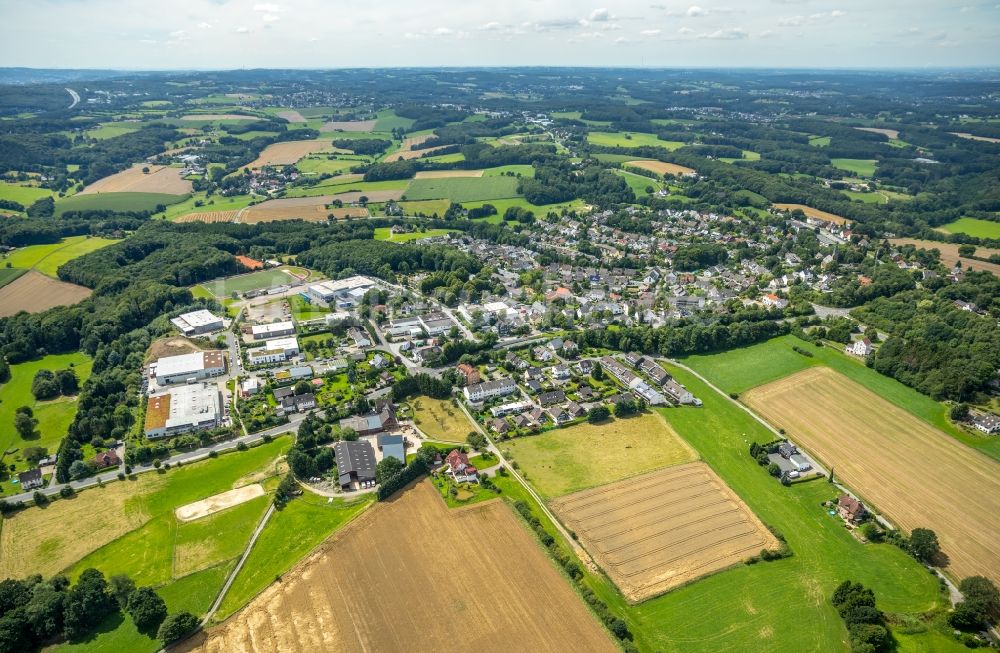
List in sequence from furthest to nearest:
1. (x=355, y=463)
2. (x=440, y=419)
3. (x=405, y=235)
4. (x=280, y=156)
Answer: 1. (x=280, y=156)
2. (x=405, y=235)
3. (x=440, y=419)
4. (x=355, y=463)

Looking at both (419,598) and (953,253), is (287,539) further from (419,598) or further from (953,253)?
(953,253)

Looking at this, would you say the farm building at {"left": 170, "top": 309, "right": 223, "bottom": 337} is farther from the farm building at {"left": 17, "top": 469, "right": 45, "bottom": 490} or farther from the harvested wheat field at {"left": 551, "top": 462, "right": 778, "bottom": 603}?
the harvested wheat field at {"left": 551, "top": 462, "right": 778, "bottom": 603}

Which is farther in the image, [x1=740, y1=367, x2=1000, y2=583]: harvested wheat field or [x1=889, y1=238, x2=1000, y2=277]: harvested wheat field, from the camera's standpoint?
[x1=889, y1=238, x2=1000, y2=277]: harvested wheat field

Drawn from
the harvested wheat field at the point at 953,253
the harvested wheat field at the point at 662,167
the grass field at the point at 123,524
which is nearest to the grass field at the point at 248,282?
the grass field at the point at 123,524

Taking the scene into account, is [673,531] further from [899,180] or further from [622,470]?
[899,180]

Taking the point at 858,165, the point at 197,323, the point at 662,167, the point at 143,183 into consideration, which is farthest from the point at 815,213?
the point at 143,183

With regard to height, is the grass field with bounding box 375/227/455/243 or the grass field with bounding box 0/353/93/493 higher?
the grass field with bounding box 375/227/455/243

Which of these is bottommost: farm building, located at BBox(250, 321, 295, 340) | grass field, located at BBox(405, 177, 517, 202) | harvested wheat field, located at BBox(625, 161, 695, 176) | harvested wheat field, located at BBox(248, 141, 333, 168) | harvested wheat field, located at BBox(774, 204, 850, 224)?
farm building, located at BBox(250, 321, 295, 340)

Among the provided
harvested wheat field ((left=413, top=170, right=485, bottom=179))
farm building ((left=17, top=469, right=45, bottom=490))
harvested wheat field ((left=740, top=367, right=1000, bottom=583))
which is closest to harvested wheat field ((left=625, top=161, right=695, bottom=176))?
harvested wheat field ((left=413, top=170, right=485, bottom=179))
